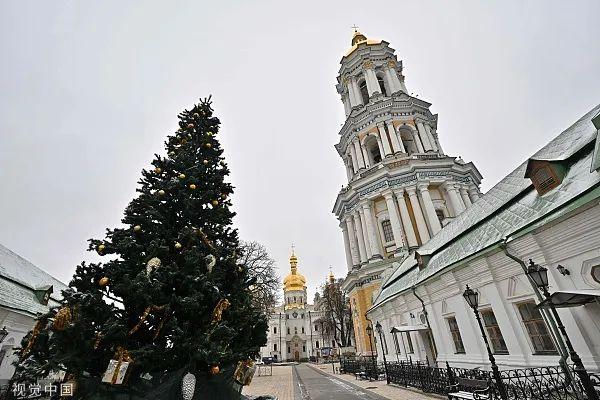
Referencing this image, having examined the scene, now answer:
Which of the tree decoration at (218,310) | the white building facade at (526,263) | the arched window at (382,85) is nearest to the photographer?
the tree decoration at (218,310)

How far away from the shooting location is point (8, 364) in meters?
13.8

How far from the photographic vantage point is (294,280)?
79750mm

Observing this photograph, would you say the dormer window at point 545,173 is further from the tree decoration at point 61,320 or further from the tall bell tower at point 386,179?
the tall bell tower at point 386,179

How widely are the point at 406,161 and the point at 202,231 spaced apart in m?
27.2

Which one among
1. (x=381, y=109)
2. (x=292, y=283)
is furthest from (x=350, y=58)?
(x=292, y=283)

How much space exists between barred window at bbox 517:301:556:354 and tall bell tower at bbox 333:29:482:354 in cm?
1594

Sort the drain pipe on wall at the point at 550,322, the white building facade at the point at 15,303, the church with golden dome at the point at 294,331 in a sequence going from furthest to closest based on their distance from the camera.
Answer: the church with golden dome at the point at 294,331, the white building facade at the point at 15,303, the drain pipe on wall at the point at 550,322

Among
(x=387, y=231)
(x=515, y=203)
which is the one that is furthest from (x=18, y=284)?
(x=387, y=231)

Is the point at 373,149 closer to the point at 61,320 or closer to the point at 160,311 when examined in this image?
the point at 160,311

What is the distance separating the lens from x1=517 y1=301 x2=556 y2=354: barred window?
337 inches

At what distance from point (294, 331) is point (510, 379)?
73.8m

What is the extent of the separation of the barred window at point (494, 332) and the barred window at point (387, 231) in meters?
19.1

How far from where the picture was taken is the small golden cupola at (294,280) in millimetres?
79625

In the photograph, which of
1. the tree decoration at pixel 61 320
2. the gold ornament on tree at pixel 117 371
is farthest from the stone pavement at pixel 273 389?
the tree decoration at pixel 61 320
